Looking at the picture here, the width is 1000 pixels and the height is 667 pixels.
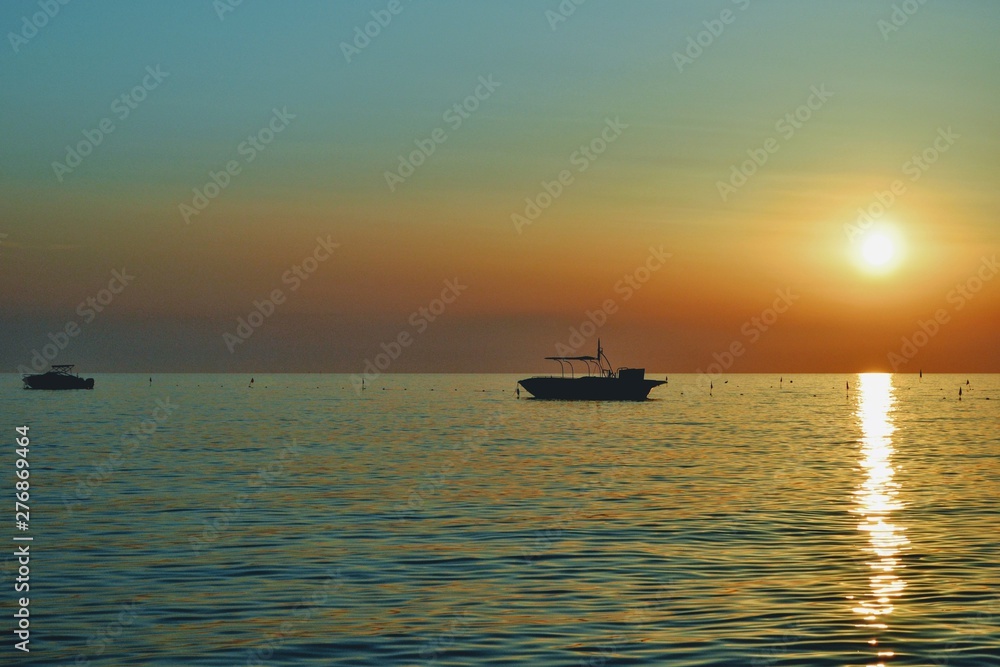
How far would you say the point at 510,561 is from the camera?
1101 inches

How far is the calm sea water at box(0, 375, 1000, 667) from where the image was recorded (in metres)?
19.5

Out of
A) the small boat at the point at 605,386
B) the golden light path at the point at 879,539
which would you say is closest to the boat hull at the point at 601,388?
the small boat at the point at 605,386

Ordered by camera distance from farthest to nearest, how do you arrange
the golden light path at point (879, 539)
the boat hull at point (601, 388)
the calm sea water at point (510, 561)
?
the boat hull at point (601, 388)
the golden light path at point (879, 539)
the calm sea water at point (510, 561)

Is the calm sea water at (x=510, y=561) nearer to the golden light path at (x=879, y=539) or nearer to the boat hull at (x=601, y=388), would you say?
the golden light path at (x=879, y=539)

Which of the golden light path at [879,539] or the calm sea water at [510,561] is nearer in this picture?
the calm sea water at [510,561]

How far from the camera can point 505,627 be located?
2062cm

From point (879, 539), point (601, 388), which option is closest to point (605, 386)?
point (601, 388)

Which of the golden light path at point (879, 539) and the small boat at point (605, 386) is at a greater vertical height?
the small boat at point (605, 386)

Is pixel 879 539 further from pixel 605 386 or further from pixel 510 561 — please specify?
pixel 605 386

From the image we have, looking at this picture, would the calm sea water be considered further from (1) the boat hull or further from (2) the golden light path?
(1) the boat hull

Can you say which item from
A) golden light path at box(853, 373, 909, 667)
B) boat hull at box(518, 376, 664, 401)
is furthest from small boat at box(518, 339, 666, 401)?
golden light path at box(853, 373, 909, 667)

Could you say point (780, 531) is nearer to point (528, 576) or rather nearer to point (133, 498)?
point (528, 576)

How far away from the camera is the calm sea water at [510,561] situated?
19.5m

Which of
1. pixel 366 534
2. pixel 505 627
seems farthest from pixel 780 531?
pixel 505 627
